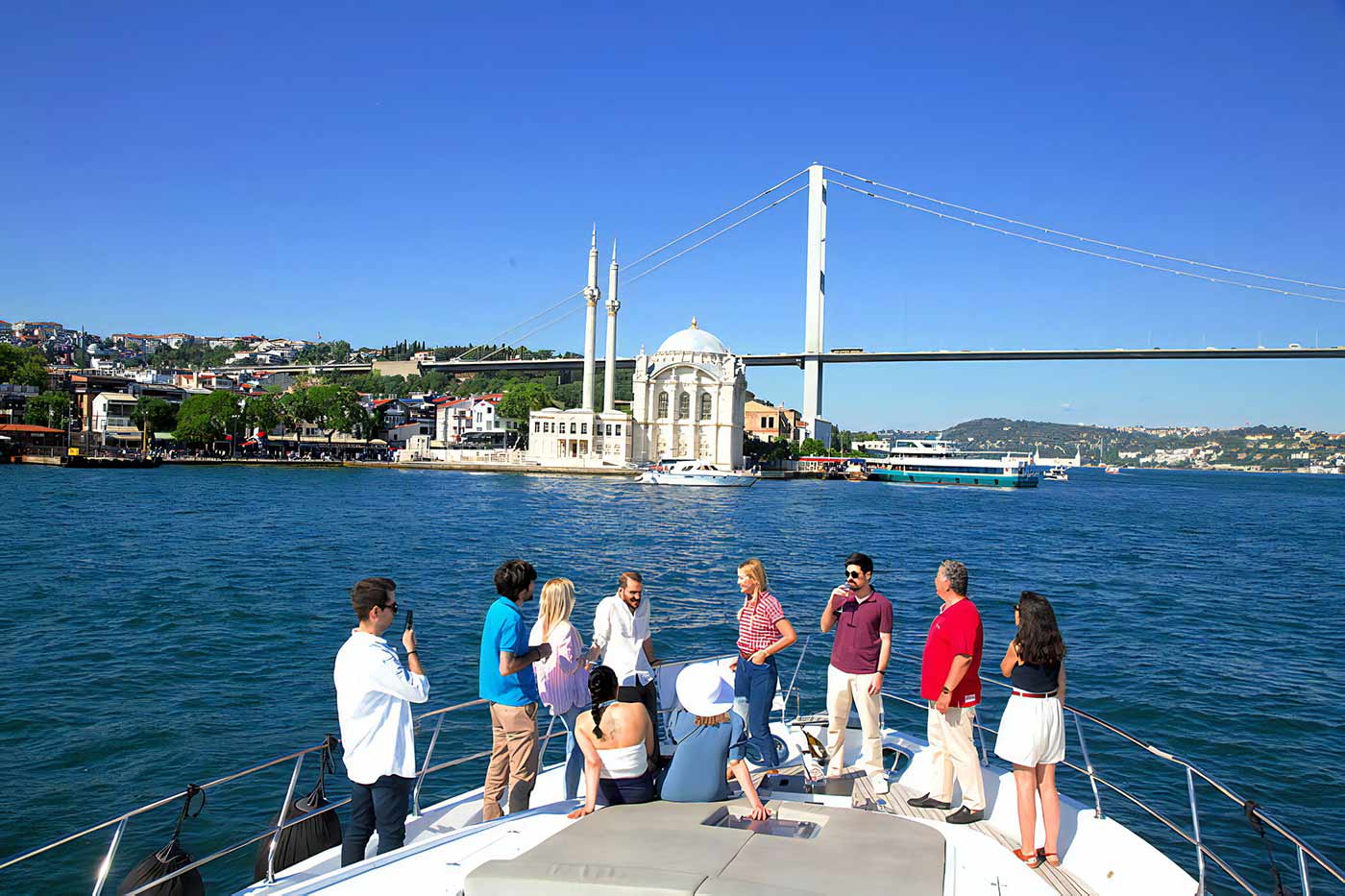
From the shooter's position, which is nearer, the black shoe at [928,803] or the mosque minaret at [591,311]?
the black shoe at [928,803]

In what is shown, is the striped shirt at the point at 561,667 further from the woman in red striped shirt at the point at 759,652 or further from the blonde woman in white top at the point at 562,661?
the woman in red striped shirt at the point at 759,652

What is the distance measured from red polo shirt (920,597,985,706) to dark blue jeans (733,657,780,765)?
30.1 inches

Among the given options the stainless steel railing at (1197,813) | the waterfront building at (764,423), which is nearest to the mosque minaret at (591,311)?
the waterfront building at (764,423)

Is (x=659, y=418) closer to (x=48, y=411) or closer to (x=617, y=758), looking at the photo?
(x=48, y=411)

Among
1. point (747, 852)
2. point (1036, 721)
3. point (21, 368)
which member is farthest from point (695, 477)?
point (747, 852)

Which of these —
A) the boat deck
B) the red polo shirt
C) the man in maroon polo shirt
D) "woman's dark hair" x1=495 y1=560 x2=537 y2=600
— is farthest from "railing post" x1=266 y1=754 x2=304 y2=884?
the red polo shirt

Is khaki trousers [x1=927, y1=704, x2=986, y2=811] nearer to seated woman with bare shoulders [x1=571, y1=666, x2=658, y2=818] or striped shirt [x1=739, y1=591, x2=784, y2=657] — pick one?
striped shirt [x1=739, y1=591, x2=784, y2=657]

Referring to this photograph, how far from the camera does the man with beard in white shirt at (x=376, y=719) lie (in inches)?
126

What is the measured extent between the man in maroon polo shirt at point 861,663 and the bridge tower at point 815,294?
225ft

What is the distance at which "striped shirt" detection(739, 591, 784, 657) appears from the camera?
4.38 meters

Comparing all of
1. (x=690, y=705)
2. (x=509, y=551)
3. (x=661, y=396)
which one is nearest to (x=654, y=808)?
(x=690, y=705)

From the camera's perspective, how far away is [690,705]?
356cm

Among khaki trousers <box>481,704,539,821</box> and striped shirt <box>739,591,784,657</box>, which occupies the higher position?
striped shirt <box>739,591,784,657</box>

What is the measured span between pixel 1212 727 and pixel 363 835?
862 centimetres
